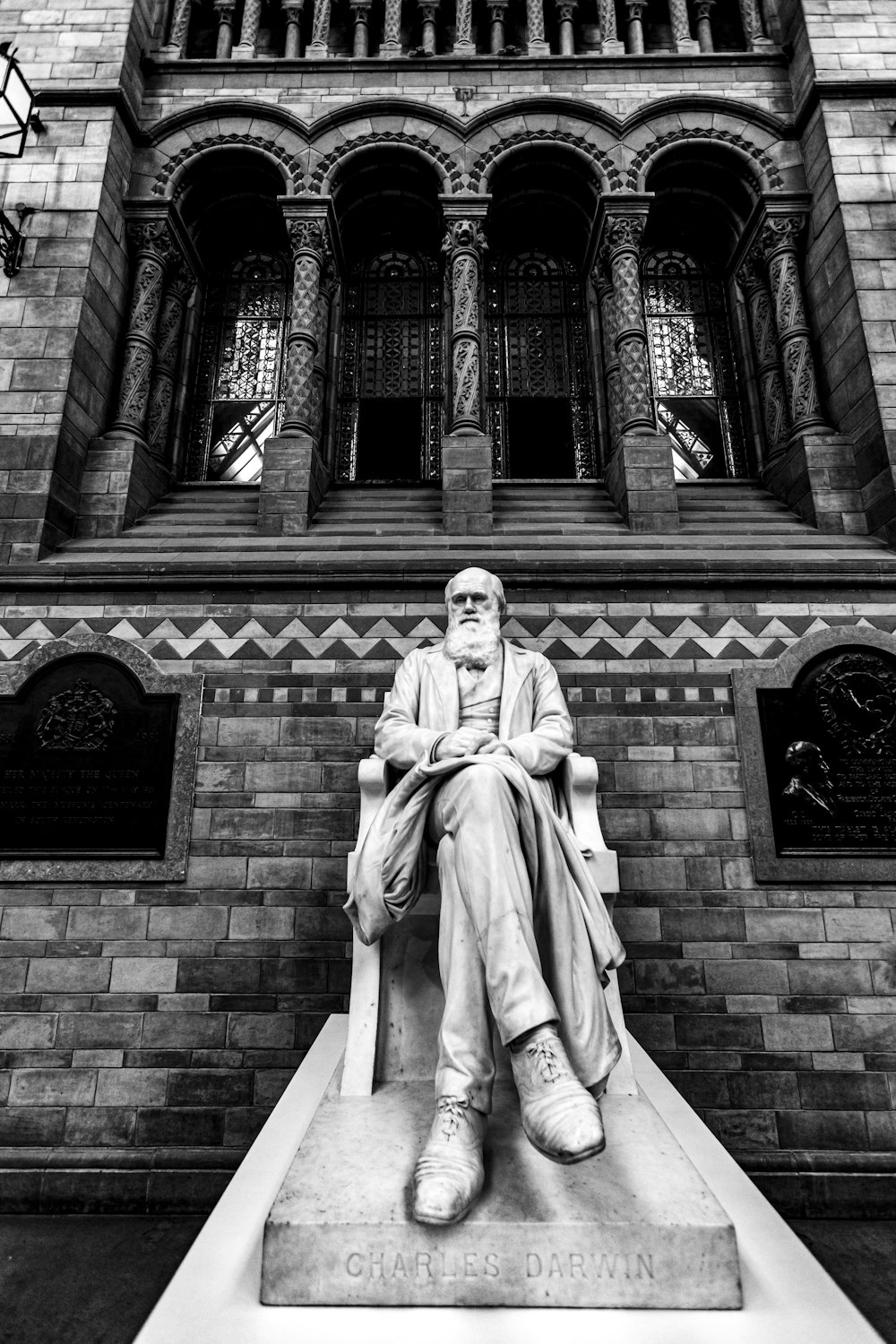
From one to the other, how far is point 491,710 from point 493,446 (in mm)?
3939

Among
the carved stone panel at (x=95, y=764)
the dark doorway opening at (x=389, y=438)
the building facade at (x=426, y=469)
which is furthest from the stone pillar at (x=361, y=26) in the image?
the carved stone panel at (x=95, y=764)

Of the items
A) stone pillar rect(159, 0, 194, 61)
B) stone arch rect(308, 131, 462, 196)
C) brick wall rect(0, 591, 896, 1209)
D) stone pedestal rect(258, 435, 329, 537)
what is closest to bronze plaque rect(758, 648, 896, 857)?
brick wall rect(0, 591, 896, 1209)

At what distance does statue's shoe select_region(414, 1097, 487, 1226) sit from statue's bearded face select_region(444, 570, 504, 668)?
6.55 feet

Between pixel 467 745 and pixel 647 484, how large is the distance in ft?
11.9

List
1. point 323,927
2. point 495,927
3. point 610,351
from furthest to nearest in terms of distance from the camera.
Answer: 1. point 610,351
2. point 323,927
3. point 495,927

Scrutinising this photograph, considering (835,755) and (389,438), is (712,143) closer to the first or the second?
(389,438)

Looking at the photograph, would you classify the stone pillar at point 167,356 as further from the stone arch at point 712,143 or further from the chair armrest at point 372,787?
the chair armrest at point 372,787

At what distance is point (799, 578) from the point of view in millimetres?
5258

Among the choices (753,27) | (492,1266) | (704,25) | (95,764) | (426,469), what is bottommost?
(492,1266)

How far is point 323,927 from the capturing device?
4.62 m

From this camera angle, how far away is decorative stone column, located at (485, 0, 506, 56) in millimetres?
7152

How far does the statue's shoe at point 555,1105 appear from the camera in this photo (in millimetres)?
1994

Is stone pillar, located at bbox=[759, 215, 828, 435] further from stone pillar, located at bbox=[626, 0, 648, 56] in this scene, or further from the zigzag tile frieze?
stone pillar, located at bbox=[626, 0, 648, 56]

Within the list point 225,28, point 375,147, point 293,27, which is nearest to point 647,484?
point 375,147
